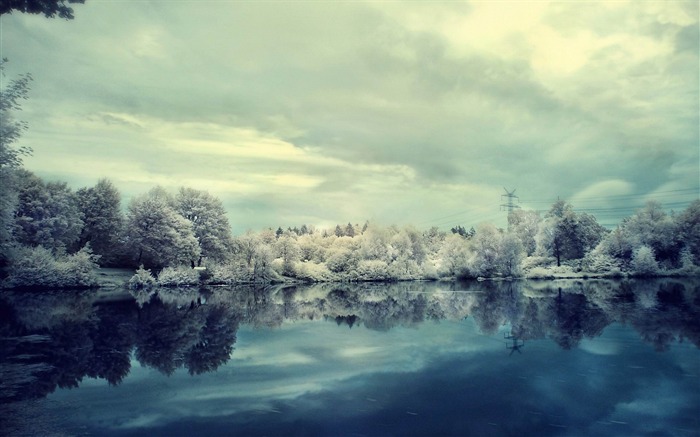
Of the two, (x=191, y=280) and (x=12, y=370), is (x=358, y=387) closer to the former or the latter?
(x=12, y=370)

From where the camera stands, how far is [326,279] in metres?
65.9

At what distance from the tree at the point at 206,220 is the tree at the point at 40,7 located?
47.9m

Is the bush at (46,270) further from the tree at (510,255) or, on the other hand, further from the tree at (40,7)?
the tree at (510,255)

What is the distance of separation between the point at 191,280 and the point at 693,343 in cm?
5105

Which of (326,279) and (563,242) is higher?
(563,242)

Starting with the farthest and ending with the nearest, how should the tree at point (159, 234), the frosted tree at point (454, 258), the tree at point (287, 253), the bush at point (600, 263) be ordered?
the frosted tree at point (454, 258), the bush at point (600, 263), the tree at point (287, 253), the tree at point (159, 234)

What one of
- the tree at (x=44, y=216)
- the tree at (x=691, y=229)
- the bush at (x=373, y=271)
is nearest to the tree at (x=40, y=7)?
the tree at (x=44, y=216)

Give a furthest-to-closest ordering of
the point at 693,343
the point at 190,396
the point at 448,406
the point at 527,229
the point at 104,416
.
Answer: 1. the point at 527,229
2. the point at 693,343
3. the point at 190,396
4. the point at 448,406
5. the point at 104,416

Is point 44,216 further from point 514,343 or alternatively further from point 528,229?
point 528,229

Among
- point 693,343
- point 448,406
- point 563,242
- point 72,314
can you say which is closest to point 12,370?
point 448,406

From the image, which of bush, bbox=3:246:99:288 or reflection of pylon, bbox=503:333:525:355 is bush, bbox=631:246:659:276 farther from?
bush, bbox=3:246:99:288

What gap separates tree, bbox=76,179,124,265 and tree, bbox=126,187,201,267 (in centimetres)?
264

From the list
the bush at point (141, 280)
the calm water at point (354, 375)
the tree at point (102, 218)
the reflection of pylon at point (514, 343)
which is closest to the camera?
the calm water at point (354, 375)

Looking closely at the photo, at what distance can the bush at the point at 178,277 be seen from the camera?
51688 millimetres
